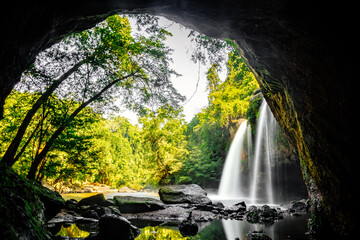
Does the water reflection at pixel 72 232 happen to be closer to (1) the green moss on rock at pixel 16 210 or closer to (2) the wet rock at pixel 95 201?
(1) the green moss on rock at pixel 16 210

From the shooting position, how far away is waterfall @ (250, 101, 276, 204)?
1282 centimetres

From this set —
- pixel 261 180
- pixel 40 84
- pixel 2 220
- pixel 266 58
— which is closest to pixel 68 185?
pixel 40 84

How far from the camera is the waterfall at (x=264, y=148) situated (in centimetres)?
1282

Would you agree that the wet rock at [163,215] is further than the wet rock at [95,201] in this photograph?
No

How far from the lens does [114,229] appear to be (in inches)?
191

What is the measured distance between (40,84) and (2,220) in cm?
602

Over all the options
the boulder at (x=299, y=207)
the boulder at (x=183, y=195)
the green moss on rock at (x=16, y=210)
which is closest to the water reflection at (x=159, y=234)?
the green moss on rock at (x=16, y=210)

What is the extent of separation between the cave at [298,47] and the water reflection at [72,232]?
434cm

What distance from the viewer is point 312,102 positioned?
3.05 metres

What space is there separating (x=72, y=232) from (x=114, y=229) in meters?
1.77

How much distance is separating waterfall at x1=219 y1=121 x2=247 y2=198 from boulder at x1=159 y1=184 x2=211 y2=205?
6.51 metres

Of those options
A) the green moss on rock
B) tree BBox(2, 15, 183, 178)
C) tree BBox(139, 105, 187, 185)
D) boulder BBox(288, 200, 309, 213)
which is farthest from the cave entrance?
tree BBox(139, 105, 187, 185)

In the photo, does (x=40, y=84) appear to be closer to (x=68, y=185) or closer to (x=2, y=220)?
(x=2, y=220)

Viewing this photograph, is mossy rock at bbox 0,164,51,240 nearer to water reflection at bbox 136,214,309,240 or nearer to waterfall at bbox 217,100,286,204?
water reflection at bbox 136,214,309,240
